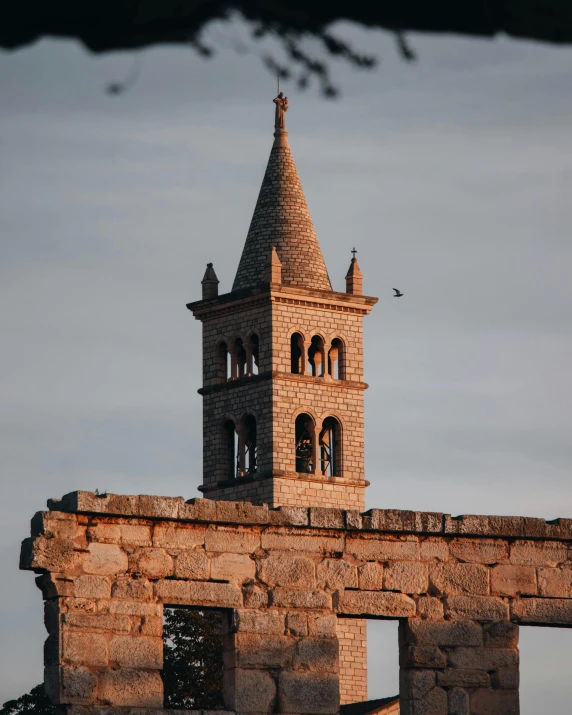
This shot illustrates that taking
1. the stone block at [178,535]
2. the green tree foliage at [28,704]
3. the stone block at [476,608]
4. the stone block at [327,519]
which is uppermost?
the stone block at [327,519]

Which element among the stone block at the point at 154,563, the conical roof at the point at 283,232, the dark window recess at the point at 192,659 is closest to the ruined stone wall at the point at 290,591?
the stone block at the point at 154,563

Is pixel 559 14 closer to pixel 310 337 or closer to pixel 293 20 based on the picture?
pixel 293 20

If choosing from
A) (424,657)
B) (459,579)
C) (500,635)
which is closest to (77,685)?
(424,657)

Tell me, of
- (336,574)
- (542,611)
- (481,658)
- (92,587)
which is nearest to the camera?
(92,587)

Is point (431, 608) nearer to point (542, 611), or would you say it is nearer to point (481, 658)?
point (481, 658)

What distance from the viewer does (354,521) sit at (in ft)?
48.0

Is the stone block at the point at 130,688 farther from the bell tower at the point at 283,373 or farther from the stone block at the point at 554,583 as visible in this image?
the bell tower at the point at 283,373

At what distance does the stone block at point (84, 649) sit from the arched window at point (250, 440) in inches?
1791

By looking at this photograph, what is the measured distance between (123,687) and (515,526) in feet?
13.2

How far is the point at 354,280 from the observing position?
61344 millimetres

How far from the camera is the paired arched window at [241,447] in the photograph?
194ft

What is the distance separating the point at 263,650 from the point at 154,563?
1.26m

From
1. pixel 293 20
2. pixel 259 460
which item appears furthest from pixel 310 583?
pixel 259 460

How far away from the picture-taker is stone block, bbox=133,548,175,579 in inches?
548
